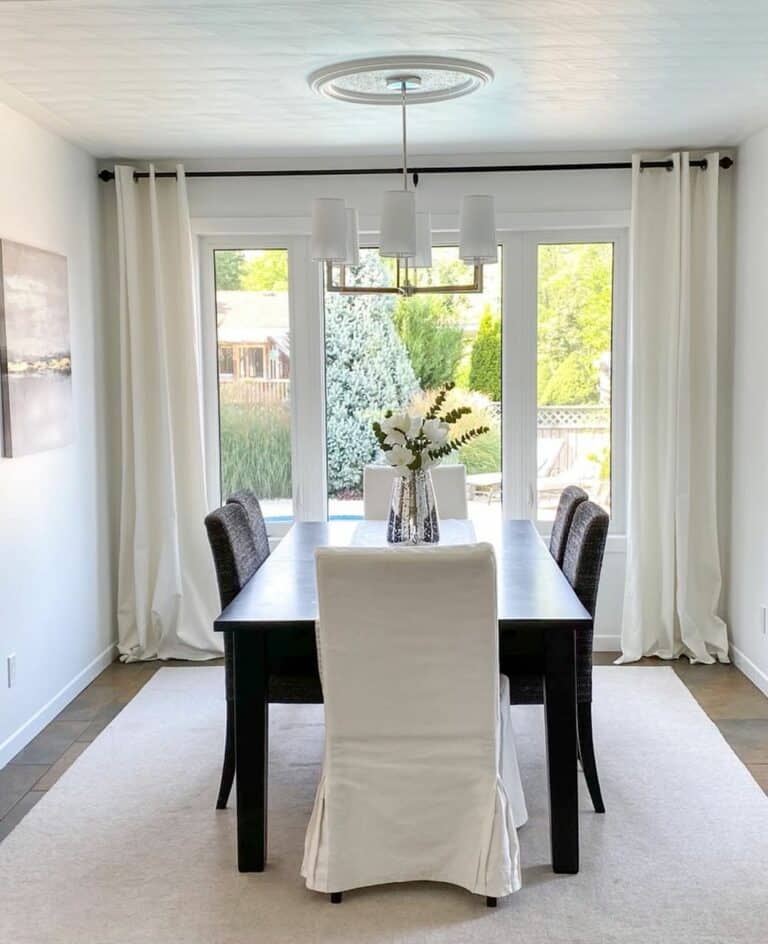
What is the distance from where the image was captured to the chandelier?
3.36 m

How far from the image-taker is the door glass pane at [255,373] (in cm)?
527

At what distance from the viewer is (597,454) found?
5.28m

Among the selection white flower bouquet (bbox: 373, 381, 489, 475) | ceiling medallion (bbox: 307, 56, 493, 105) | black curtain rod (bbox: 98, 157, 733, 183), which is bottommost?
white flower bouquet (bbox: 373, 381, 489, 475)

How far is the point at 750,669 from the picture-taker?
4.73 meters

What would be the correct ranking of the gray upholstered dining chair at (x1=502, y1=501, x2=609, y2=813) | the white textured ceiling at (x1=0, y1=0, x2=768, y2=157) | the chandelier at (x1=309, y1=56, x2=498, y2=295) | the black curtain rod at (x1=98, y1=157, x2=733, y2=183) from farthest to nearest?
the black curtain rod at (x1=98, y1=157, x2=733, y2=183) → the chandelier at (x1=309, y1=56, x2=498, y2=295) → the gray upholstered dining chair at (x1=502, y1=501, x2=609, y2=813) → the white textured ceiling at (x1=0, y1=0, x2=768, y2=157)

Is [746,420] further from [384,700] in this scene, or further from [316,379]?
[384,700]

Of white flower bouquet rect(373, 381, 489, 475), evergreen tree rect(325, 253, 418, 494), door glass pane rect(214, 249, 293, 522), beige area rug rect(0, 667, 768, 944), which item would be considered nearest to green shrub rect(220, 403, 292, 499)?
door glass pane rect(214, 249, 293, 522)

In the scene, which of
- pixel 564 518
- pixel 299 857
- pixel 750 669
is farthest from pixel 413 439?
pixel 750 669

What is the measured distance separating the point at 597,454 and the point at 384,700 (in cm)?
288

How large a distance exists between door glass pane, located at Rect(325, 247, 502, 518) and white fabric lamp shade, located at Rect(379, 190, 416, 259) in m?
1.88

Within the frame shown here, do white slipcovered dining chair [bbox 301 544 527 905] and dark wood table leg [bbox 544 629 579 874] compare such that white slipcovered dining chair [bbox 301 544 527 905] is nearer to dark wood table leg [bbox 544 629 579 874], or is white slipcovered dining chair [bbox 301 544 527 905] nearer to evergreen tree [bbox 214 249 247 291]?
dark wood table leg [bbox 544 629 579 874]

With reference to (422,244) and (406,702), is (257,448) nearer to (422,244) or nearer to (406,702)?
(422,244)

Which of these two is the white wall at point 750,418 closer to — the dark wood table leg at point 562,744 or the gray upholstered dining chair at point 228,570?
the dark wood table leg at point 562,744

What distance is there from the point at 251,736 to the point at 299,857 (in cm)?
45
